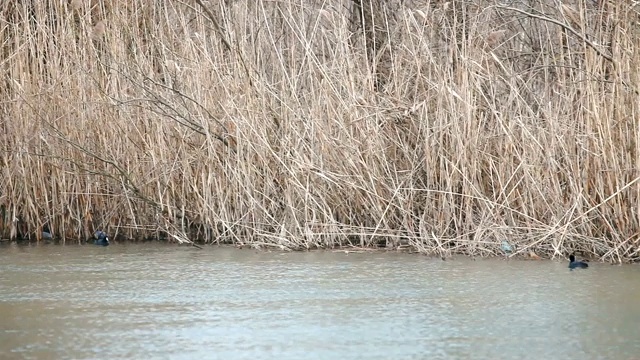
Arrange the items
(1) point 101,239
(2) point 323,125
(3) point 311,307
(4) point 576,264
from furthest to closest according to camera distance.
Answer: (1) point 101,239 < (2) point 323,125 < (4) point 576,264 < (3) point 311,307

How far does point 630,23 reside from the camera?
209 inches

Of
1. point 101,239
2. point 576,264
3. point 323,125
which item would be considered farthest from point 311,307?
point 101,239

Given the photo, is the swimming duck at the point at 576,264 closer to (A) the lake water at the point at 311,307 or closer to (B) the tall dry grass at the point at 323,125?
(A) the lake water at the point at 311,307

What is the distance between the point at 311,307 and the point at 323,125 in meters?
1.88

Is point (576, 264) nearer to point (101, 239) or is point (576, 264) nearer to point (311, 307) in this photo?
point (311, 307)

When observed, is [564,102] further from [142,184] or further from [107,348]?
[107,348]

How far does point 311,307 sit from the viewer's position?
165 inches

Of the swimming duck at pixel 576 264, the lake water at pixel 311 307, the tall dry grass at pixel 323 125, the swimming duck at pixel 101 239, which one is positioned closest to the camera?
the lake water at pixel 311 307

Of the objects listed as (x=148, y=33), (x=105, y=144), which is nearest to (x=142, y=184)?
(x=105, y=144)

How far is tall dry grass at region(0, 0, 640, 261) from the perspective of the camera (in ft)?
17.7

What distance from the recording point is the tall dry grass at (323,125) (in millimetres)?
5391

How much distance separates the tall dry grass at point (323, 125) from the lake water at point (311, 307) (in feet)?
1.01

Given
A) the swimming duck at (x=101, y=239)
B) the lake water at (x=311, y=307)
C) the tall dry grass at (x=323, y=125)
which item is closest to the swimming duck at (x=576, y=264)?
the lake water at (x=311, y=307)

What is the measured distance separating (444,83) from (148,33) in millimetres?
1917
